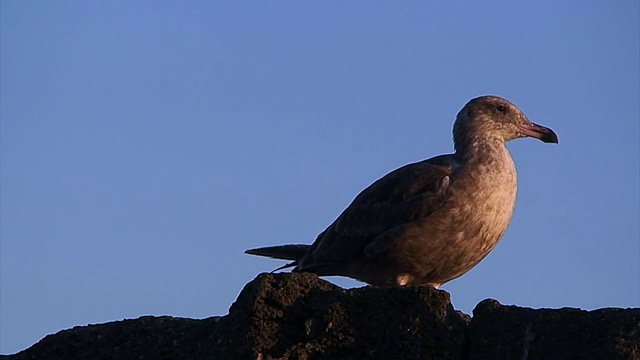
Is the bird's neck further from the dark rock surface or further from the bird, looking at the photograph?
the dark rock surface

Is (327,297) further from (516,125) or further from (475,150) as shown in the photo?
(516,125)

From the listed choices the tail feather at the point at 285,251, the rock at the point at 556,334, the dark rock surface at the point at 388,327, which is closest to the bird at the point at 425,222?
the tail feather at the point at 285,251

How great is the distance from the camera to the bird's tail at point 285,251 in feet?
30.4

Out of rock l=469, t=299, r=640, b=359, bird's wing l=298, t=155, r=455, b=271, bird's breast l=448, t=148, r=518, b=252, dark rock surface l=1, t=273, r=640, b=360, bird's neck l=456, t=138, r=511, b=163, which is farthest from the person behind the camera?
bird's neck l=456, t=138, r=511, b=163

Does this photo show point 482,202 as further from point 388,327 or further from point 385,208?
point 388,327

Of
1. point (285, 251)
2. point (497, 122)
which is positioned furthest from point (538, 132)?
point (285, 251)

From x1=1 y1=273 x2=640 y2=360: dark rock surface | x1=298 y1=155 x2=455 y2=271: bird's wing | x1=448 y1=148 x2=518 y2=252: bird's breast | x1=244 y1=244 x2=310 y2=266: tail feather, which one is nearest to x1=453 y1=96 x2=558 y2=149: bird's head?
x1=298 y1=155 x2=455 y2=271: bird's wing

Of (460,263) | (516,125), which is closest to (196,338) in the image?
(460,263)

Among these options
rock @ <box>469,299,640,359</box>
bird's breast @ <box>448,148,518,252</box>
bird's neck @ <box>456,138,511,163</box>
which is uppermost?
bird's neck @ <box>456,138,511,163</box>

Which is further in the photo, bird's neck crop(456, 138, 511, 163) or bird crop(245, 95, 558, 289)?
bird's neck crop(456, 138, 511, 163)

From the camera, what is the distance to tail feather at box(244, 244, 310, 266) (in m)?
9.27

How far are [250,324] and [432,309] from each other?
727mm

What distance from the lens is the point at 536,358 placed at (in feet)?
14.4

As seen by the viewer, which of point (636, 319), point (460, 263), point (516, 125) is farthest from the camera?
point (516, 125)
